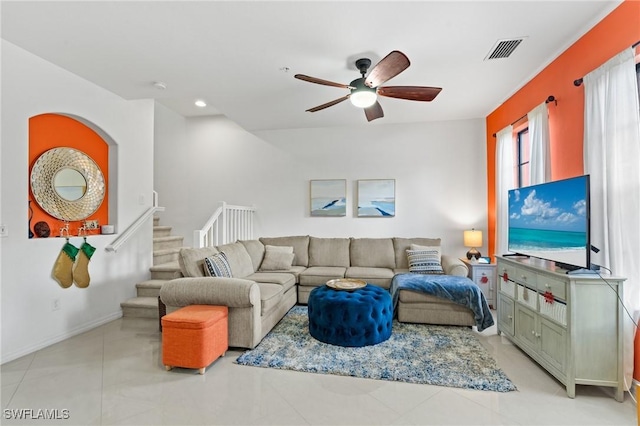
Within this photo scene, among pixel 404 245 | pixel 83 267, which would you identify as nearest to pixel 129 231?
pixel 83 267

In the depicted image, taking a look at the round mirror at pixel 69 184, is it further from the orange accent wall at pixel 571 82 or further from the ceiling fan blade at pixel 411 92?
the orange accent wall at pixel 571 82

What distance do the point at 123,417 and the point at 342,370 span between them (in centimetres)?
153

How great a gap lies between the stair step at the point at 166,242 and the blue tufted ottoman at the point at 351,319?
295 centimetres

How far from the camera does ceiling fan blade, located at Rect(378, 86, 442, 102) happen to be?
2.83 metres

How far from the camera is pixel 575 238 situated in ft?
7.47

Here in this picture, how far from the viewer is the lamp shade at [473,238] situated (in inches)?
182

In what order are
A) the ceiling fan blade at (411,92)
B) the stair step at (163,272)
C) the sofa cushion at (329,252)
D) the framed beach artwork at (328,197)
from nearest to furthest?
the ceiling fan blade at (411,92), the stair step at (163,272), the sofa cushion at (329,252), the framed beach artwork at (328,197)

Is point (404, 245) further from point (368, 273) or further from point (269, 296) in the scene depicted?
point (269, 296)

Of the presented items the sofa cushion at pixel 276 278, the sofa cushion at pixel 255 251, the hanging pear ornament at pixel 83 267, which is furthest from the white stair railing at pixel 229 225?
the hanging pear ornament at pixel 83 267

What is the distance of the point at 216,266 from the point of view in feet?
11.0

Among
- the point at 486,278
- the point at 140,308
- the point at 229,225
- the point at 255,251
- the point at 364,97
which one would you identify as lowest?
the point at 140,308

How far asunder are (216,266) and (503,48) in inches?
141

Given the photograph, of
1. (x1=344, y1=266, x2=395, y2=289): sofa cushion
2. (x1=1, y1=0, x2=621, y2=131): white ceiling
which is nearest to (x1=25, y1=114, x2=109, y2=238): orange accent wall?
(x1=1, y1=0, x2=621, y2=131): white ceiling

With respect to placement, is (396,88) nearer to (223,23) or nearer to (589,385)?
(223,23)
